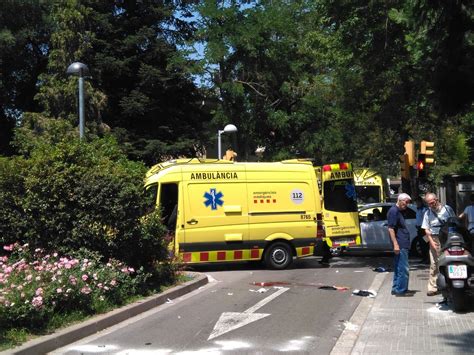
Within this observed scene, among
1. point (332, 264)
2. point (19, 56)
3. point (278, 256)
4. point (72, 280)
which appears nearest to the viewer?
point (72, 280)

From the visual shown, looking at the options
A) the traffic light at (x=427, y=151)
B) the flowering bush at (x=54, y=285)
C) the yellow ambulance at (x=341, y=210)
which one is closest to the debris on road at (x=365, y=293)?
the flowering bush at (x=54, y=285)

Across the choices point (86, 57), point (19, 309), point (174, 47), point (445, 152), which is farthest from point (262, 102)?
point (19, 309)

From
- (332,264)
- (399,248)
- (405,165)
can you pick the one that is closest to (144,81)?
(332,264)

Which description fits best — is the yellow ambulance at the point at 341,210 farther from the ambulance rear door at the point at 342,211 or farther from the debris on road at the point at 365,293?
the debris on road at the point at 365,293

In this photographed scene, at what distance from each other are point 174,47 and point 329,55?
12.9m

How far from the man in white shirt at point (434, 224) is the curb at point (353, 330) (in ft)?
3.55

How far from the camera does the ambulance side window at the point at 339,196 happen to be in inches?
620

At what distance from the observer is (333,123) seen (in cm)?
3078

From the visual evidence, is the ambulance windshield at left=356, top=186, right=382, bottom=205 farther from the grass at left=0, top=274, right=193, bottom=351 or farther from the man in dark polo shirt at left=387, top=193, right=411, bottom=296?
the grass at left=0, top=274, right=193, bottom=351

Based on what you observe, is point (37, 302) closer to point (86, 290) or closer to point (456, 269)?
point (86, 290)

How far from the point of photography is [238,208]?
561 inches

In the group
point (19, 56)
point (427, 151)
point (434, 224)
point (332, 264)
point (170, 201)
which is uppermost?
point (19, 56)

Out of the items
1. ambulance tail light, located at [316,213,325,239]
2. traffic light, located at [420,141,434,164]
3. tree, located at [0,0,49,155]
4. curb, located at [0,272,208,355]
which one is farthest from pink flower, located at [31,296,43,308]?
tree, located at [0,0,49,155]

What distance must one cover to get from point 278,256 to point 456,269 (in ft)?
22.3
